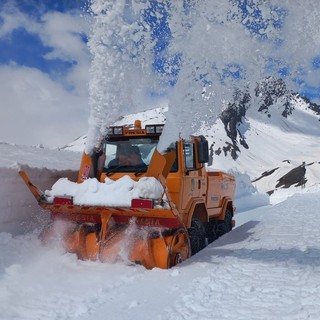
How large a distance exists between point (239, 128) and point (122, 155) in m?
125

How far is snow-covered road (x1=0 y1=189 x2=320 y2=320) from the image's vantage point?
3.95 metres

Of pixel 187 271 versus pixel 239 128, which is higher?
pixel 239 128

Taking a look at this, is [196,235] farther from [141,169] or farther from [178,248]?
[141,169]

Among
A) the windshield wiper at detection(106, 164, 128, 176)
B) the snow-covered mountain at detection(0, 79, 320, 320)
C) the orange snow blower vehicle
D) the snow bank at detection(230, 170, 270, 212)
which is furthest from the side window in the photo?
the snow bank at detection(230, 170, 270, 212)

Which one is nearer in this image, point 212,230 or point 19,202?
point 19,202

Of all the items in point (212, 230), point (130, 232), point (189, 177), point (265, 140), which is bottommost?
point (212, 230)

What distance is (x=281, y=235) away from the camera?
8.73 metres

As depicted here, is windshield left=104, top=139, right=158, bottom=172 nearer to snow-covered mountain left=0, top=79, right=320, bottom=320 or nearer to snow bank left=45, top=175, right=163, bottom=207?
snow bank left=45, top=175, right=163, bottom=207

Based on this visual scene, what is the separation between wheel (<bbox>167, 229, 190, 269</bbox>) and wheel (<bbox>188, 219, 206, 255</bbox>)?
57 cm

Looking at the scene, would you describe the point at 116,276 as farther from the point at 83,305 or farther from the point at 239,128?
the point at 239,128

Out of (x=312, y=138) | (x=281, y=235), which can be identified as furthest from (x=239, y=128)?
(x=281, y=235)

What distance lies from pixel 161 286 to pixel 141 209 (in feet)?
3.42

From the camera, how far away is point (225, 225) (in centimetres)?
933

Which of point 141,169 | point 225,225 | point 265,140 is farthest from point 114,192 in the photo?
point 265,140
